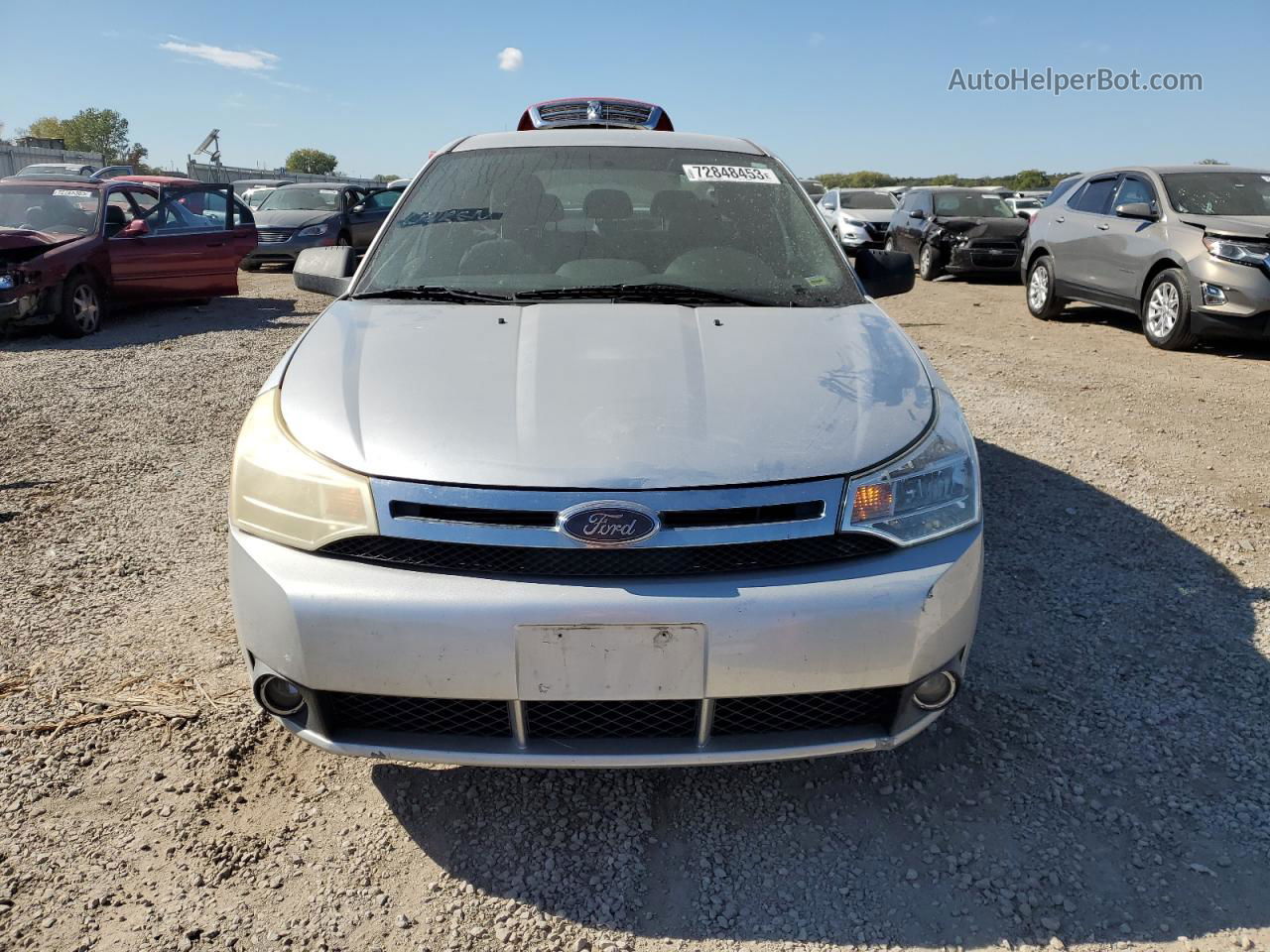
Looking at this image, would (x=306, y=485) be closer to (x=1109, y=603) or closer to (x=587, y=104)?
(x=1109, y=603)

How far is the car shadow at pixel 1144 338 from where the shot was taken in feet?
27.5

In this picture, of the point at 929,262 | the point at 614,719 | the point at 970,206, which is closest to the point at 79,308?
the point at 614,719

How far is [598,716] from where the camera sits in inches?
76.7

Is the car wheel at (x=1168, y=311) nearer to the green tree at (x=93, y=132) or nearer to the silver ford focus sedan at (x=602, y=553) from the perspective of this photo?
the silver ford focus sedan at (x=602, y=553)

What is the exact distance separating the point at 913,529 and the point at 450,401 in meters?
1.09

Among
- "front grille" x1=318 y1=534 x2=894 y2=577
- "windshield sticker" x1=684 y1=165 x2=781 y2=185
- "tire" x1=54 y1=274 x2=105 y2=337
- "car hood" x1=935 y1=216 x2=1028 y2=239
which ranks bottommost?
"tire" x1=54 y1=274 x2=105 y2=337

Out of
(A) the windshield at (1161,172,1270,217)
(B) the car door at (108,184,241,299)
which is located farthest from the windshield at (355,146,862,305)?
(B) the car door at (108,184,241,299)

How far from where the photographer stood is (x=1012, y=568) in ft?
12.0

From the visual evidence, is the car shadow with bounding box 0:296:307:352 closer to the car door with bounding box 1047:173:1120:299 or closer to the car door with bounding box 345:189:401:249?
the car door with bounding box 345:189:401:249

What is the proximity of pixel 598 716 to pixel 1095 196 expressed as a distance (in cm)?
993

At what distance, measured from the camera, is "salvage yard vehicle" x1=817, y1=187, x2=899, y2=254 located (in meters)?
17.6

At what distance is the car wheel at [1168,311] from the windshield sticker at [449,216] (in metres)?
7.20

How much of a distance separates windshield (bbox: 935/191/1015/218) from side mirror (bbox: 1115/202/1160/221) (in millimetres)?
6397

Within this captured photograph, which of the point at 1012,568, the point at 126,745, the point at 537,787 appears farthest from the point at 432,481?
the point at 1012,568
